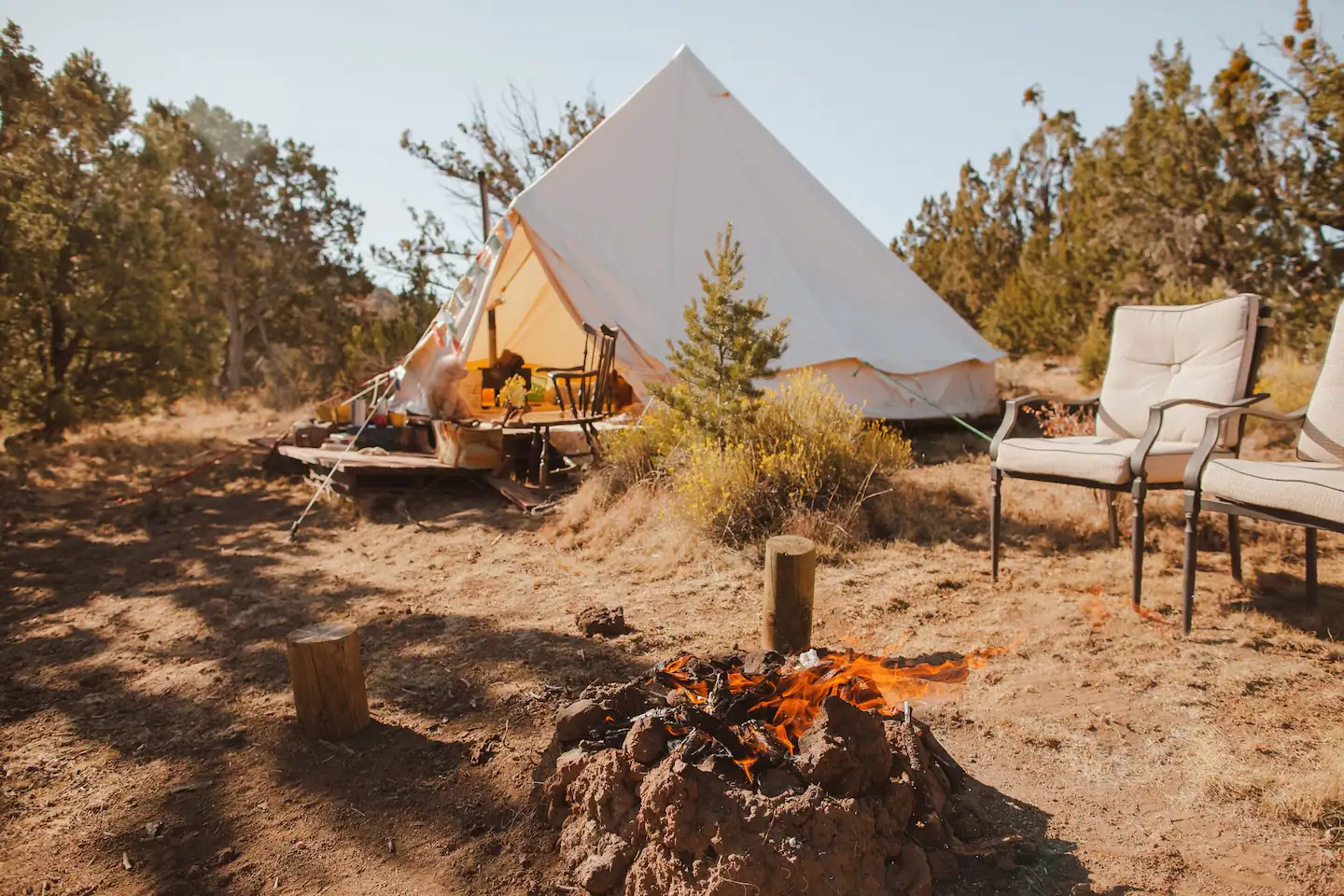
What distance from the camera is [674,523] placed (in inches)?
181

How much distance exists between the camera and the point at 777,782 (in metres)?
1.70

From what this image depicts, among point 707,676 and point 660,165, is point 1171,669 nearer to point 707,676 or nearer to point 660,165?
point 707,676

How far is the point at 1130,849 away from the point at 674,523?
9.86 ft

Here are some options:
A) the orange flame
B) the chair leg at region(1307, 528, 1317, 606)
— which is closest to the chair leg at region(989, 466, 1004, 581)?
the chair leg at region(1307, 528, 1317, 606)

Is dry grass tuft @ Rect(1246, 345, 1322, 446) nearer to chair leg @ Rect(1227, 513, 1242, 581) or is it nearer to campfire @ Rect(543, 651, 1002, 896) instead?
chair leg @ Rect(1227, 513, 1242, 581)

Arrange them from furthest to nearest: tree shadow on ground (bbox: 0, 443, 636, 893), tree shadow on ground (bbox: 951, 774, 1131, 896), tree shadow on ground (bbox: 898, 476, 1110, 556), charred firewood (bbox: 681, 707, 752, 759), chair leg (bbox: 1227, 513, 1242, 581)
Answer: tree shadow on ground (bbox: 898, 476, 1110, 556) → chair leg (bbox: 1227, 513, 1242, 581) → tree shadow on ground (bbox: 0, 443, 636, 893) → charred firewood (bbox: 681, 707, 752, 759) → tree shadow on ground (bbox: 951, 774, 1131, 896)

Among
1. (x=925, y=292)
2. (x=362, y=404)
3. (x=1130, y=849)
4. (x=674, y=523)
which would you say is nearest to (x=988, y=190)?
(x=925, y=292)

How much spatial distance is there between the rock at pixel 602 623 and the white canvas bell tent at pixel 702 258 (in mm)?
3339

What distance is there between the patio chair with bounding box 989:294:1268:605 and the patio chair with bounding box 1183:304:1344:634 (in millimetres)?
189

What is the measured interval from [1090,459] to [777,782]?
2.27 meters

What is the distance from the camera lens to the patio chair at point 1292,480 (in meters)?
2.55

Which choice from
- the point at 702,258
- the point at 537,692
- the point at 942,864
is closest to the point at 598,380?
the point at 702,258

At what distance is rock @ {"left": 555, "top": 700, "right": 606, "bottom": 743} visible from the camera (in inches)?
81.7

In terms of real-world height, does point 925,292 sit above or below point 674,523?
above
